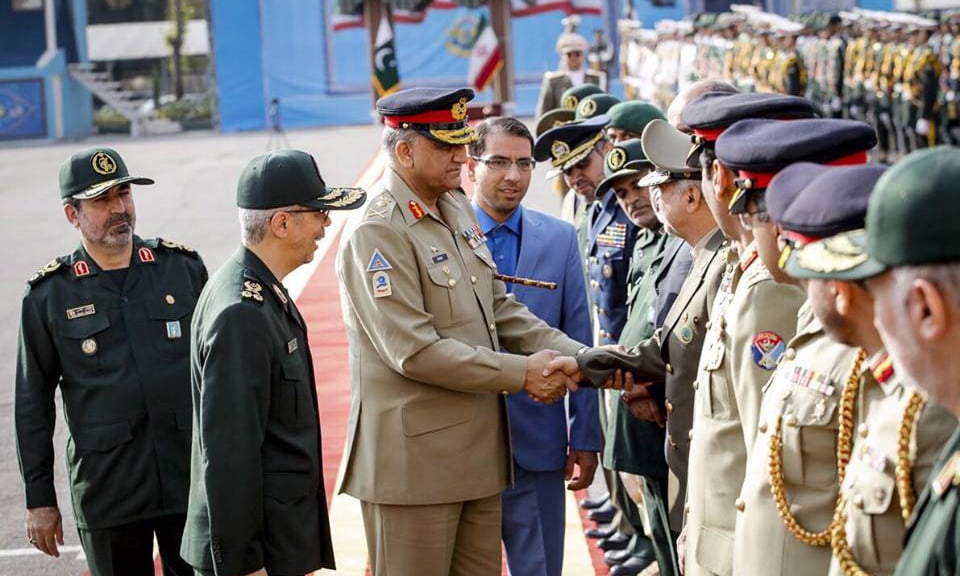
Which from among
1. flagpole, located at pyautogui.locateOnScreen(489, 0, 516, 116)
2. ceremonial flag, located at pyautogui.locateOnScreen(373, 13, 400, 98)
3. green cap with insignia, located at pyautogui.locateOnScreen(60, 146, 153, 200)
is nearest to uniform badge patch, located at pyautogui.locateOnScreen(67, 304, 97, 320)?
green cap with insignia, located at pyautogui.locateOnScreen(60, 146, 153, 200)

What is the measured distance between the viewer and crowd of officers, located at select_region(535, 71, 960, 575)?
2.00 meters

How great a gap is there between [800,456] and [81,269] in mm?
2623

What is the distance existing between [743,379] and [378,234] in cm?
124

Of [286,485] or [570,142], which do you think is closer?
[286,485]

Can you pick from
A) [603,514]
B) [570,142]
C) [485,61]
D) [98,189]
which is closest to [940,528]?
[98,189]

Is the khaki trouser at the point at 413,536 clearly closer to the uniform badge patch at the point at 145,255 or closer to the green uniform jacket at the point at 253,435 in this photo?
the green uniform jacket at the point at 253,435

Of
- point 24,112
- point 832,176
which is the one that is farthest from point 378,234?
point 24,112

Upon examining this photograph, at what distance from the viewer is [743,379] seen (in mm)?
3205

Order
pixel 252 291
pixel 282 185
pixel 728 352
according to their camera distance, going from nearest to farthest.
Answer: pixel 728 352
pixel 252 291
pixel 282 185

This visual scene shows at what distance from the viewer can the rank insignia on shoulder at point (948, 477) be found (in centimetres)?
192

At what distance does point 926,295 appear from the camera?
1.86m

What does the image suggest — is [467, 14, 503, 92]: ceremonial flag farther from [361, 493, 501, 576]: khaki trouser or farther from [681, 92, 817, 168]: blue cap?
[681, 92, 817, 168]: blue cap

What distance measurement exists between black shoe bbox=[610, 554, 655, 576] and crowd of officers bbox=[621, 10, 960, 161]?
A: 14.7m

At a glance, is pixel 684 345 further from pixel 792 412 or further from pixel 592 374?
pixel 792 412
